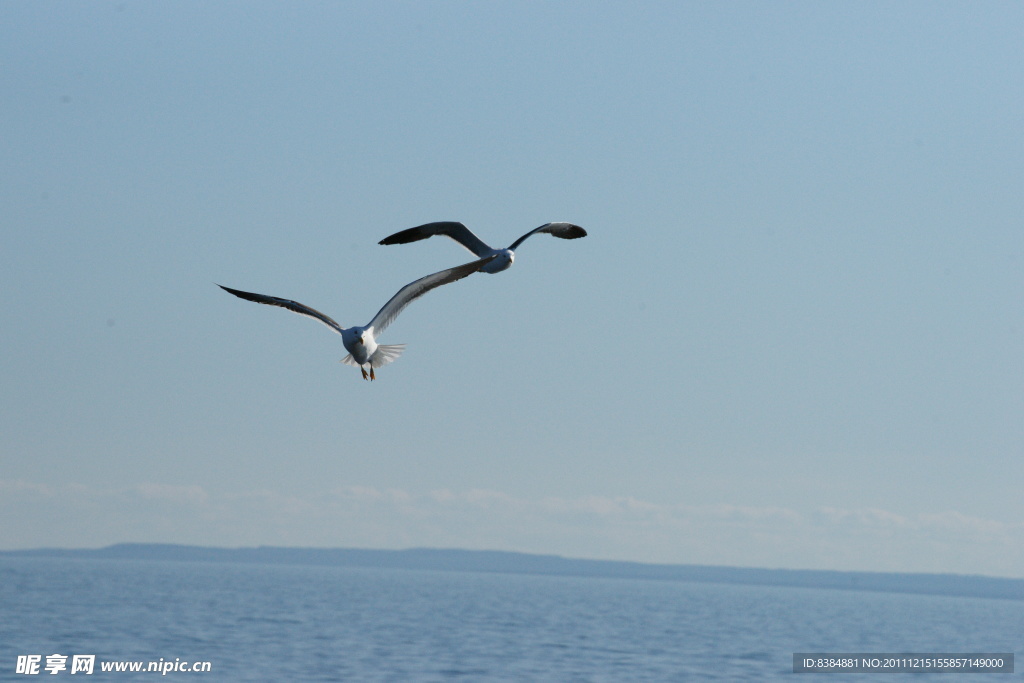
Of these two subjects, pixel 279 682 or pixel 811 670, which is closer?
pixel 279 682

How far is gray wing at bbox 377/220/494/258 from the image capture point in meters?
28.3

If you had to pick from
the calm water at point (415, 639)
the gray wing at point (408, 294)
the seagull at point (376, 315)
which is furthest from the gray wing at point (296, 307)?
the calm water at point (415, 639)

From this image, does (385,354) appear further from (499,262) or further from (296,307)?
(499,262)

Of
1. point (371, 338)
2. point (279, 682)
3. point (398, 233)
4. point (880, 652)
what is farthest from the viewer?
point (880, 652)

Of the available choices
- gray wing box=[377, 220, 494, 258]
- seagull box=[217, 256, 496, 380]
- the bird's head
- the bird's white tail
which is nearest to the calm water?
gray wing box=[377, 220, 494, 258]

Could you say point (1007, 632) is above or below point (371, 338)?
below

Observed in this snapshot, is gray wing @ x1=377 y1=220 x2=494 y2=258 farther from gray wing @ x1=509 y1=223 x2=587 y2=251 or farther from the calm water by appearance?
the calm water

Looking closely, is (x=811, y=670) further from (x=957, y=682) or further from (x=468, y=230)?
(x=468, y=230)

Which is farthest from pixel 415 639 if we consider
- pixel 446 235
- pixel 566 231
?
pixel 566 231

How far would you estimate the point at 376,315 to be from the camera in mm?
24234

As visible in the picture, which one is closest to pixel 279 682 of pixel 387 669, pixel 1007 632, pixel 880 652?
pixel 387 669

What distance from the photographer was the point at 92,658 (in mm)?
61312

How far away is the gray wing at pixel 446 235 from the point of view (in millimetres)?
28344

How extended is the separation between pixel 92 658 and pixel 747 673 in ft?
111
